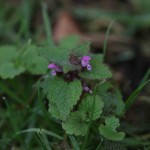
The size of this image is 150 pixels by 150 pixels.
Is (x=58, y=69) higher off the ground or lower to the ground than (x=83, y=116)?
higher

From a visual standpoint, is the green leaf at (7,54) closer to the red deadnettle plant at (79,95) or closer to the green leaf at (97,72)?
the red deadnettle plant at (79,95)

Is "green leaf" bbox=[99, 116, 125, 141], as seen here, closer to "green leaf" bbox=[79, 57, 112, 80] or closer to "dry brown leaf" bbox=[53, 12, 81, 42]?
"green leaf" bbox=[79, 57, 112, 80]

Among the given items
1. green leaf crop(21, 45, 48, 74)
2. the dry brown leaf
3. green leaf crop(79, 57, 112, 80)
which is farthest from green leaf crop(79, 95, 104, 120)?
the dry brown leaf

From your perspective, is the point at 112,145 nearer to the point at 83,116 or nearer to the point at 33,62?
the point at 83,116

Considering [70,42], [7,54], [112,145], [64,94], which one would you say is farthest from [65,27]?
[112,145]

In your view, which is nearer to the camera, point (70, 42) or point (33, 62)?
point (33, 62)

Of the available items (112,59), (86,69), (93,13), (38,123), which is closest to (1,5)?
(93,13)
